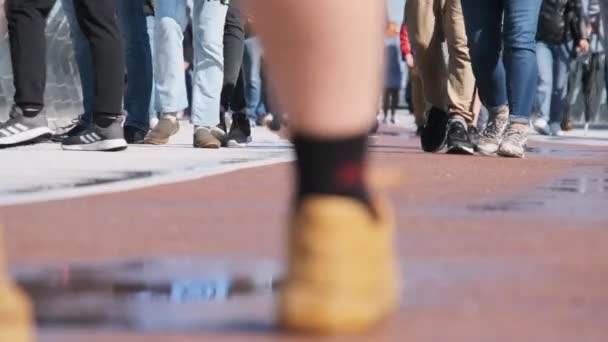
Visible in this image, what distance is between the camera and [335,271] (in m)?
1.89

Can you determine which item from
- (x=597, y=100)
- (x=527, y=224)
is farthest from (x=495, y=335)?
(x=597, y=100)

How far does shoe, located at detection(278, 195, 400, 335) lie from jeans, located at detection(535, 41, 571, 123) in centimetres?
1215

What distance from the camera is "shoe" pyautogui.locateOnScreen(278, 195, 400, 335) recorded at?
1.87m

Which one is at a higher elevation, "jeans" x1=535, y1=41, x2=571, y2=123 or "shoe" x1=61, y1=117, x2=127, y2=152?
"shoe" x1=61, y1=117, x2=127, y2=152

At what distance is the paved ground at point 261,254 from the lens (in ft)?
6.43

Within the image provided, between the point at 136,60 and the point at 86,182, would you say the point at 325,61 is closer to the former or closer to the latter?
the point at 86,182

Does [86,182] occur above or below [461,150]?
above

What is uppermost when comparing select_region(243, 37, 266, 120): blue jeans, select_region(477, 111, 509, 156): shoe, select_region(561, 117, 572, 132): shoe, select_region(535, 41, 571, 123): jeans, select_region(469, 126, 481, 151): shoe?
select_region(477, 111, 509, 156): shoe

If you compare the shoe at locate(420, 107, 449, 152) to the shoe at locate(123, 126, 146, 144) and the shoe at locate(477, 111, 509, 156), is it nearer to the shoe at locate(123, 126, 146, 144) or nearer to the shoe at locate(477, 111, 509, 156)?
the shoe at locate(477, 111, 509, 156)

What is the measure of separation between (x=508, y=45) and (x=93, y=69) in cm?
214

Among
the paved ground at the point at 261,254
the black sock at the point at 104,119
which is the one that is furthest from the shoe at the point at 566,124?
the paved ground at the point at 261,254

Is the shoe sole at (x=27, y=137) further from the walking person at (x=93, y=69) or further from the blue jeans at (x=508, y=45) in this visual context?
the blue jeans at (x=508, y=45)

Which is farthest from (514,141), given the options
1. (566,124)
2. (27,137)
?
(566,124)

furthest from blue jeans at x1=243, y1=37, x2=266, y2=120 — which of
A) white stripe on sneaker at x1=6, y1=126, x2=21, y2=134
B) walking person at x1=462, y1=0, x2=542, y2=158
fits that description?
white stripe on sneaker at x1=6, y1=126, x2=21, y2=134
